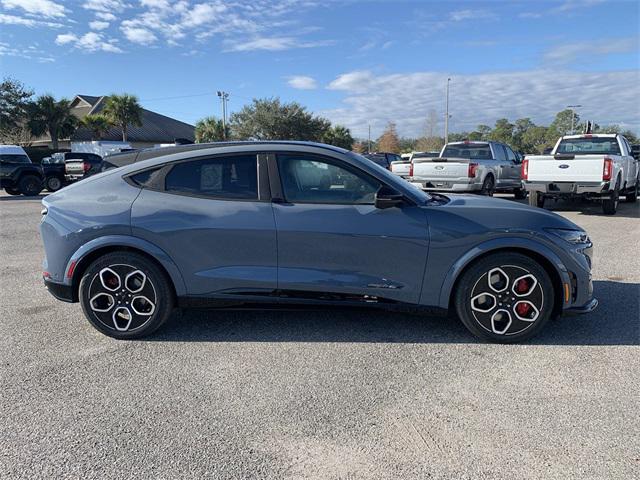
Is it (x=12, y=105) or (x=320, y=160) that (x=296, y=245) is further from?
(x=12, y=105)

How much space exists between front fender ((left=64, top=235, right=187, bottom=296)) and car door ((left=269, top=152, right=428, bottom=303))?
88cm

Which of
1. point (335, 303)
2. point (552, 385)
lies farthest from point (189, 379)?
point (552, 385)

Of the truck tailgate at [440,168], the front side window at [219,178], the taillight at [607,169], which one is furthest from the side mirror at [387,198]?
the truck tailgate at [440,168]

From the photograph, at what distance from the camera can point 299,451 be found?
2451 mm

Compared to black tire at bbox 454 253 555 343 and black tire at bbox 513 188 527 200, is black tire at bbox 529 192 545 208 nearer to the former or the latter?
black tire at bbox 513 188 527 200

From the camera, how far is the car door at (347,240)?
361 cm

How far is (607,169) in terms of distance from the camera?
33.2 ft

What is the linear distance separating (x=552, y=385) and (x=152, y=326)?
9.98 feet

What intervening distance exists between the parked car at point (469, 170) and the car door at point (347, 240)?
853 cm

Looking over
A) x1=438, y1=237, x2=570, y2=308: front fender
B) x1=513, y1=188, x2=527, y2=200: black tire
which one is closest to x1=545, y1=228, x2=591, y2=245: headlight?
x1=438, y1=237, x2=570, y2=308: front fender

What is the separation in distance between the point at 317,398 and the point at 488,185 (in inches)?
449

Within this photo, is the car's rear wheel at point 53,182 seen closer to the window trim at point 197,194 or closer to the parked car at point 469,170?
the parked car at point 469,170

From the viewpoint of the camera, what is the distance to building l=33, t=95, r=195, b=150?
46.4 metres

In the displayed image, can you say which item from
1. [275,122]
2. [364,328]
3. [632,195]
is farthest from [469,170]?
[275,122]
